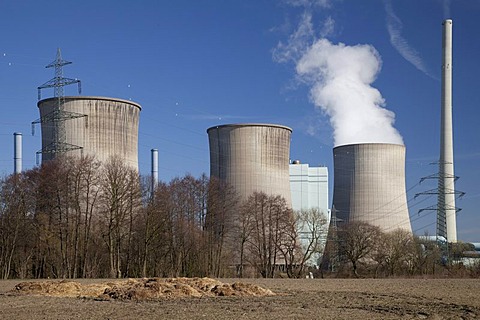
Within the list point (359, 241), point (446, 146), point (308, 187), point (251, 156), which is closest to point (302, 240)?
point (308, 187)

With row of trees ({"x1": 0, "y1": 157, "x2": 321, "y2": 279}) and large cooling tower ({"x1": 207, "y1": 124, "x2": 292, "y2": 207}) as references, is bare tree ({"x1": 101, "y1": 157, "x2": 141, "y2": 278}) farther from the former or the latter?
large cooling tower ({"x1": 207, "y1": 124, "x2": 292, "y2": 207})

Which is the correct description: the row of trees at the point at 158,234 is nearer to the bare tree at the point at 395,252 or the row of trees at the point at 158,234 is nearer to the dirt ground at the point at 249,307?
the bare tree at the point at 395,252

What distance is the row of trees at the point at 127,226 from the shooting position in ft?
114

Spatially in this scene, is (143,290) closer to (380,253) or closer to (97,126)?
(97,126)

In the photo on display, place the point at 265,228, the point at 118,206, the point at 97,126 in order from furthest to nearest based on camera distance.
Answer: the point at 265,228
the point at 118,206
the point at 97,126

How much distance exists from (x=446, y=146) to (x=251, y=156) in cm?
1542

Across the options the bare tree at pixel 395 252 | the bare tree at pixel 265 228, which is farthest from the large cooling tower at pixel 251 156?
the bare tree at pixel 395 252

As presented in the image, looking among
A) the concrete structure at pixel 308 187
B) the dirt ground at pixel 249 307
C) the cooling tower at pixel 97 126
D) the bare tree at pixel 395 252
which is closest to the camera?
the dirt ground at pixel 249 307

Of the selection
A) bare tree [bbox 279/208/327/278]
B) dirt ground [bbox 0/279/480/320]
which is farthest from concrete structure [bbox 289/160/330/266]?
dirt ground [bbox 0/279/480/320]

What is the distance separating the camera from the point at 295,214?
46.1 metres

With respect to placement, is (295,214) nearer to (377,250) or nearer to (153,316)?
(377,250)

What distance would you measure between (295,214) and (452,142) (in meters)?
11.6

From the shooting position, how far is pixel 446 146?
4575 cm

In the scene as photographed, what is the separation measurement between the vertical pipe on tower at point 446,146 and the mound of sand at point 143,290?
28.5 metres
